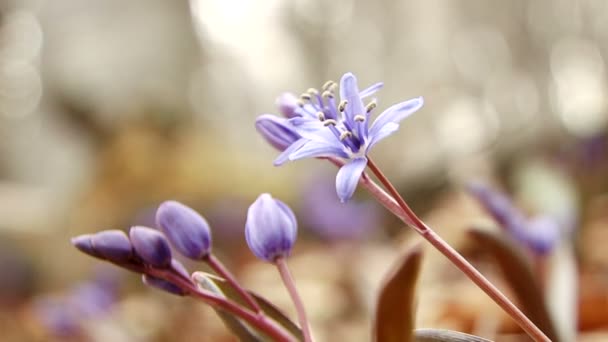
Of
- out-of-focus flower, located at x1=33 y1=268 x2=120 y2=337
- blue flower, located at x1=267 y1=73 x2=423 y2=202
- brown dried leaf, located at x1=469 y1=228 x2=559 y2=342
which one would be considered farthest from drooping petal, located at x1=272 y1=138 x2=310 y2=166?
out-of-focus flower, located at x1=33 y1=268 x2=120 y2=337

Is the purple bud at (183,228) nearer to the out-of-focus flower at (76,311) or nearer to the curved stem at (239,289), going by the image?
the curved stem at (239,289)

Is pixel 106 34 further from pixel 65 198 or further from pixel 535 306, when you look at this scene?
pixel 535 306

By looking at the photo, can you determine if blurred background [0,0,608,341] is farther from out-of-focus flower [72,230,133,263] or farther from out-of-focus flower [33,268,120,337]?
out-of-focus flower [72,230,133,263]

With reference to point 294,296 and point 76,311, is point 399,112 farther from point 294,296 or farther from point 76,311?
point 76,311

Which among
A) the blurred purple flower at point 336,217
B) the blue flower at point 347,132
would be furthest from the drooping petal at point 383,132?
the blurred purple flower at point 336,217

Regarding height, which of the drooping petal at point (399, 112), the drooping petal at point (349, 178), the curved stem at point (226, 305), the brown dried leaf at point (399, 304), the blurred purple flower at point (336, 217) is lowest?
the blurred purple flower at point (336, 217)

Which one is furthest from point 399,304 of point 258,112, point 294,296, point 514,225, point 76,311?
point 258,112

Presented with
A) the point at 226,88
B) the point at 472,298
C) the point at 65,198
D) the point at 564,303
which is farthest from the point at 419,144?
the point at 564,303
